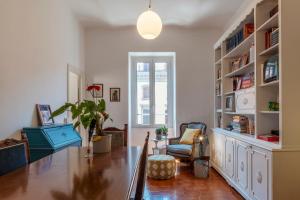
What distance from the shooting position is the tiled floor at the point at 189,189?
355 cm

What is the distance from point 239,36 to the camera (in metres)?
4.03

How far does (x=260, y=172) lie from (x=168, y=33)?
3.91 metres

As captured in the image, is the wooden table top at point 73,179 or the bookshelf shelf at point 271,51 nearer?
the wooden table top at point 73,179

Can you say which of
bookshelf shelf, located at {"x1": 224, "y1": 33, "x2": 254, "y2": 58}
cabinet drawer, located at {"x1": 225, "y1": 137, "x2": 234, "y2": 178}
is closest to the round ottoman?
cabinet drawer, located at {"x1": 225, "y1": 137, "x2": 234, "y2": 178}

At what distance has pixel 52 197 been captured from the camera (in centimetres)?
115

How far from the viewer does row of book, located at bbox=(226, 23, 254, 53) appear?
3.73 m

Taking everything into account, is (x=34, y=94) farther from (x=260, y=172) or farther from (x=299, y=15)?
(x=299, y=15)

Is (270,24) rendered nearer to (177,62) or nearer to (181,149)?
(181,149)

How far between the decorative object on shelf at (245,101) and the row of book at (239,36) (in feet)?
2.54

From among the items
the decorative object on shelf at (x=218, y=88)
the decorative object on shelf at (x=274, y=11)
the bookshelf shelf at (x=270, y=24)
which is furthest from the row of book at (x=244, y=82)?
the decorative object on shelf at (x=274, y=11)

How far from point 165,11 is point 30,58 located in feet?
8.82

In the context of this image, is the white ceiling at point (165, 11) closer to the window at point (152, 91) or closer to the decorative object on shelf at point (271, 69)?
the window at point (152, 91)

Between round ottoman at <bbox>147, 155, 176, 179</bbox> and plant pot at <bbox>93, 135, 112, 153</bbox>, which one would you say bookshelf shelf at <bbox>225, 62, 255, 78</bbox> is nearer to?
round ottoman at <bbox>147, 155, 176, 179</bbox>

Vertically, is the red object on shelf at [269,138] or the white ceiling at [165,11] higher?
the white ceiling at [165,11]
